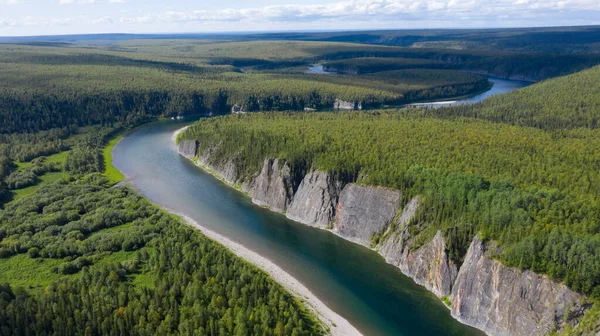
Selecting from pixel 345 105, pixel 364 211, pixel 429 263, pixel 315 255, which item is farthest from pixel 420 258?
pixel 345 105

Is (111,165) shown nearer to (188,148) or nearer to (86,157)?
(86,157)

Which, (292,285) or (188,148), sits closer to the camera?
(292,285)

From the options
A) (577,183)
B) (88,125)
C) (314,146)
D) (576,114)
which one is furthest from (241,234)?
(88,125)

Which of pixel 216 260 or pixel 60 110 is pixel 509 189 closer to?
pixel 216 260

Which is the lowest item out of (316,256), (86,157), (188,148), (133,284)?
(316,256)

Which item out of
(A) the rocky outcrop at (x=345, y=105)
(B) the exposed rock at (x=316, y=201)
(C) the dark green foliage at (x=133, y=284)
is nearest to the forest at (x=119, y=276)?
(C) the dark green foliage at (x=133, y=284)
